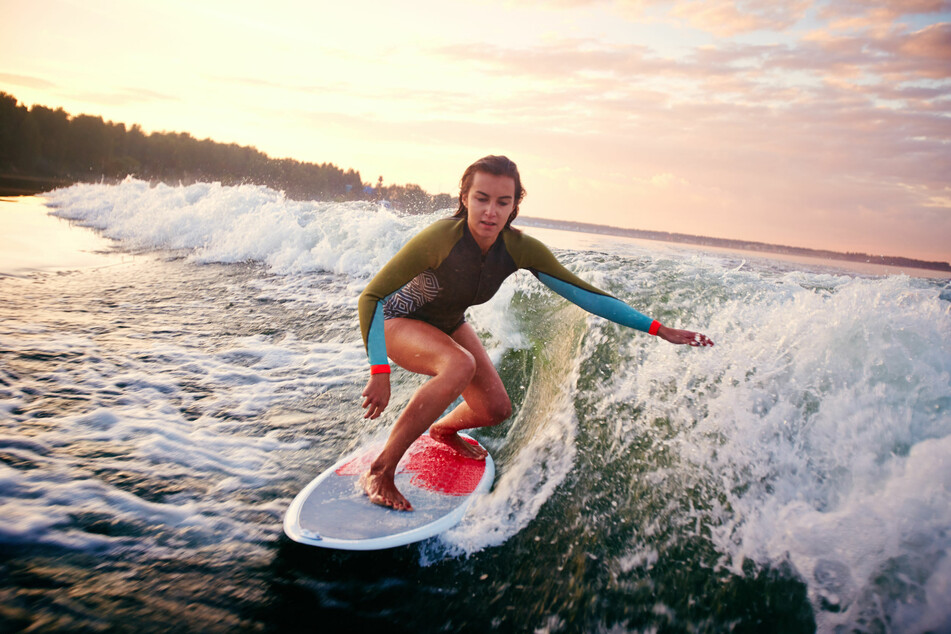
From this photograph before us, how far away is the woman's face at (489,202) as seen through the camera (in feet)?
8.67

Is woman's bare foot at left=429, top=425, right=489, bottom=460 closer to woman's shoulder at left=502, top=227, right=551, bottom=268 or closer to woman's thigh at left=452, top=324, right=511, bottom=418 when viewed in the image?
woman's thigh at left=452, top=324, right=511, bottom=418

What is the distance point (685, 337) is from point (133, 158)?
88.9m

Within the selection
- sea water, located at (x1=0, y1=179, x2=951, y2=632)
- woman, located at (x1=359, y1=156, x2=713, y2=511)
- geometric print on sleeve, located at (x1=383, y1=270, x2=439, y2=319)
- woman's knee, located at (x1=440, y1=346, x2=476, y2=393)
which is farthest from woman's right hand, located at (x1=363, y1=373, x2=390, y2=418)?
sea water, located at (x1=0, y1=179, x2=951, y2=632)

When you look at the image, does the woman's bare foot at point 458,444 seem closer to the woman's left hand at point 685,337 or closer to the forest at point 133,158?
the woman's left hand at point 685,337

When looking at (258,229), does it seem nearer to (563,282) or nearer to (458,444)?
(458,444)

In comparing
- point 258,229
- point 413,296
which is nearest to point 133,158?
point 258,229

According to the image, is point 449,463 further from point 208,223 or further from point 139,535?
point 208,223

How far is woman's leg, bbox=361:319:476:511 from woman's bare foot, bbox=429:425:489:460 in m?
0.67

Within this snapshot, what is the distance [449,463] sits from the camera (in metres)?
3.21

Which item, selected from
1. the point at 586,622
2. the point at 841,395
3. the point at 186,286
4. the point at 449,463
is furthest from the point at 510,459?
the point at 186,286

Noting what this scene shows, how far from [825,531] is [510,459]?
1801mm

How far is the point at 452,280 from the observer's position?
284cm

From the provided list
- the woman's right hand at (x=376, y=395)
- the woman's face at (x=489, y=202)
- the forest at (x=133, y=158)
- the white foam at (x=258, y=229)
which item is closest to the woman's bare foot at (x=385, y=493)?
the woman's right hand at (x=376, y=395)

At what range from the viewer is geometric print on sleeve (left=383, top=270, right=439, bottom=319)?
288cm
